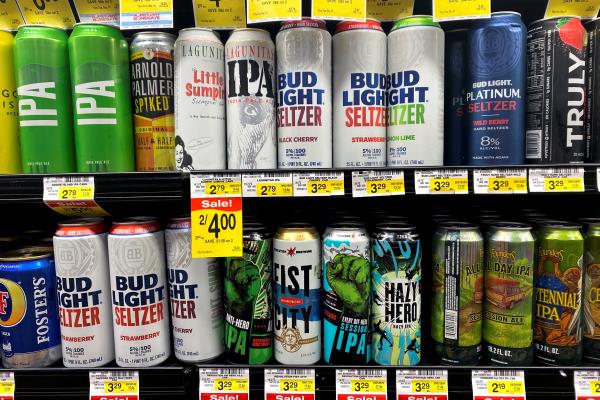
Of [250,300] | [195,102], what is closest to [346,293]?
[250,300]

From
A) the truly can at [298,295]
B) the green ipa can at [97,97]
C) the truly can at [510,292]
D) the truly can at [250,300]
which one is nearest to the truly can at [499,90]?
the truly can at [510,292]

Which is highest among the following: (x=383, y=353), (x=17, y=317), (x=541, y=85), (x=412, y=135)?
(x=541, y=85)

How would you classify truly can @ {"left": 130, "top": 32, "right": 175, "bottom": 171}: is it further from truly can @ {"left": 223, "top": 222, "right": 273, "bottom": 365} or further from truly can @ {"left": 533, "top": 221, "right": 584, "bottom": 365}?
truly can @ {"left": 533, "top": 221, "right": 584, "bottom": 365}

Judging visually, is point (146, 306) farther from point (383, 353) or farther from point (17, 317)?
point (383, 353)

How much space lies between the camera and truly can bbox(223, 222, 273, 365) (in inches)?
36.9

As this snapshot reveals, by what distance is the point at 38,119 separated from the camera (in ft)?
3.01

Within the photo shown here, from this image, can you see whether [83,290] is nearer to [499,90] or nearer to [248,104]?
[248,104]

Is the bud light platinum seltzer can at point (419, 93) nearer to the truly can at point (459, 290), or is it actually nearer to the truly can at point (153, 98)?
the truly can at point (459, 290)

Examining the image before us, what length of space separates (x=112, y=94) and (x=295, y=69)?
458 millimetres

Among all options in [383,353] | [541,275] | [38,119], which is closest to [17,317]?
[38,119]

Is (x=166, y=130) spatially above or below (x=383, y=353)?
above

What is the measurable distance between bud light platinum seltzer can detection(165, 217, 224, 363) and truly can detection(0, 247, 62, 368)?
302mm

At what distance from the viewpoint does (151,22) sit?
36.4 inches

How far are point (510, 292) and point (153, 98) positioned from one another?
1.01 metres
